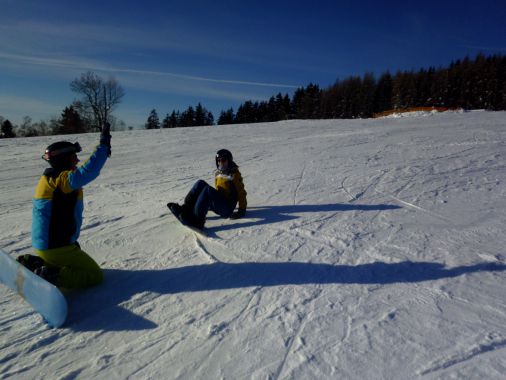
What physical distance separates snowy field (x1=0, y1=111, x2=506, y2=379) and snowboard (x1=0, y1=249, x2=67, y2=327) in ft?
0.32

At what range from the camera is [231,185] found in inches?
187

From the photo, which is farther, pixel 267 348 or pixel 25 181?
pixel 25 181

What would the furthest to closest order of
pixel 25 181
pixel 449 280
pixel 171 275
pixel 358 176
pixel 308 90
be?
pixel 308 90, pixel 25 181, pixel 358 176, pixel 171 275, pixel 449 280

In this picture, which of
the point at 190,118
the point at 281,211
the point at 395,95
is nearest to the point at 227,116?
the point at 190,118

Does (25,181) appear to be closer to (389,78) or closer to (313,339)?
(313,339)

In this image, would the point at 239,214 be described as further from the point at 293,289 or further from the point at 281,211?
the point at 293,289

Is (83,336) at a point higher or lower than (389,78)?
lower

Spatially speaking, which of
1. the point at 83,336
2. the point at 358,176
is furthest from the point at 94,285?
the point at 358,176

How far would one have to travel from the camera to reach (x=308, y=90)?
5519 cm

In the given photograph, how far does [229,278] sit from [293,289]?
657mm

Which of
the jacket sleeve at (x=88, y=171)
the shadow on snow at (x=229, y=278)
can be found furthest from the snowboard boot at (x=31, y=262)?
the jacket sleeve at (x=88, y=171)

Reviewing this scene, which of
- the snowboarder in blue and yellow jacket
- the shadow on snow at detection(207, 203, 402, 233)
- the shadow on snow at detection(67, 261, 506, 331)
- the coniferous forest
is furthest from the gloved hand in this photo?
the coniferous forest

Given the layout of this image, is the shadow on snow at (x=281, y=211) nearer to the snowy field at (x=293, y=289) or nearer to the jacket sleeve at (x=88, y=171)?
the snowy field at (x=293, y=289)

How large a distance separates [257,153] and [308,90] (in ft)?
158
